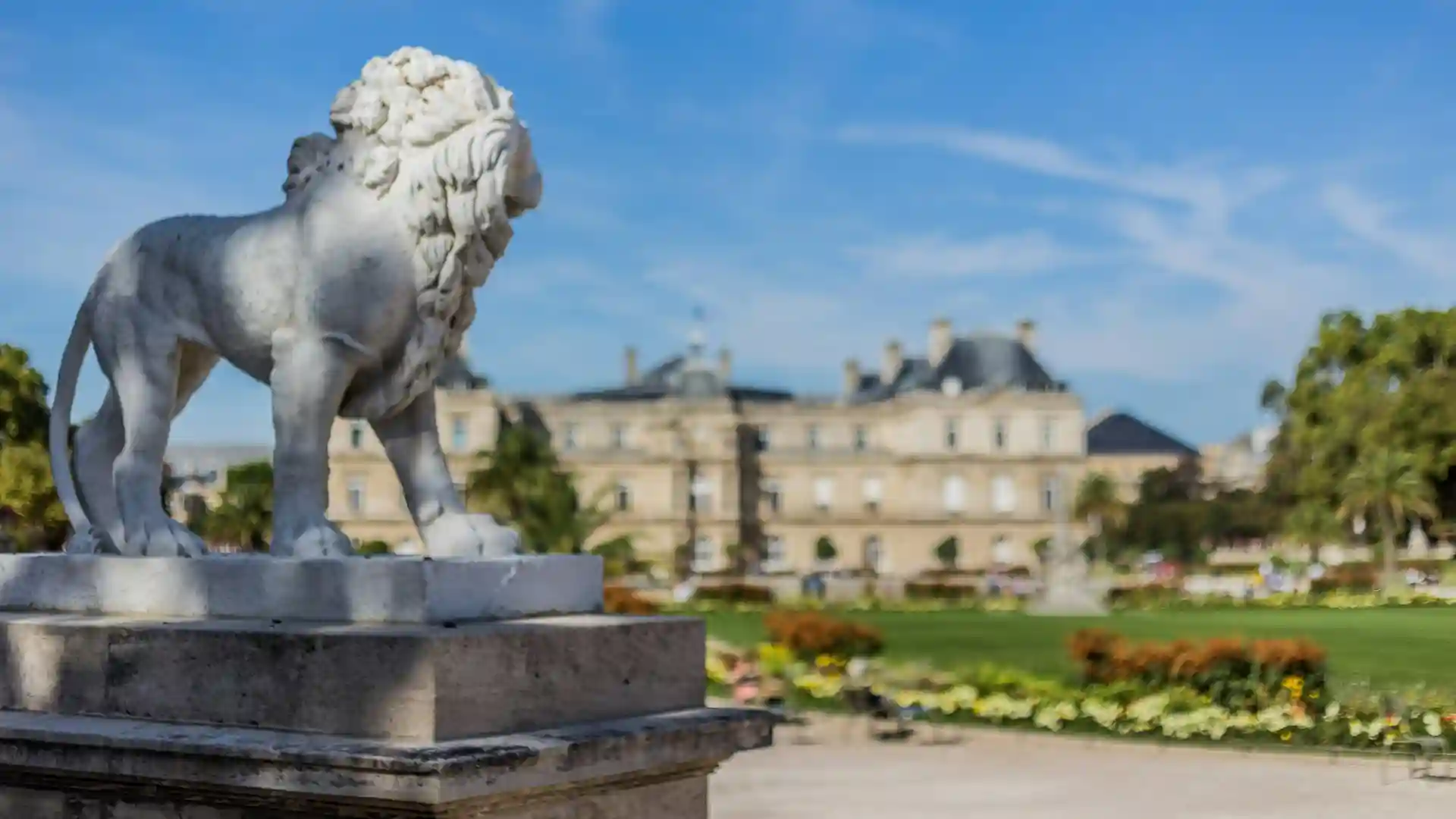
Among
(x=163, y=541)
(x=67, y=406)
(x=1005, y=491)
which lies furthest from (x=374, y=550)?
(x=1005, y=491)

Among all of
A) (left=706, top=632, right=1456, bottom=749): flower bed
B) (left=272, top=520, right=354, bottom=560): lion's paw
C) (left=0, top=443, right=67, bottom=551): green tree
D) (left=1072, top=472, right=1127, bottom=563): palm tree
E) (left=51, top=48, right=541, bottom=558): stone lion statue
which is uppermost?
(left=1072, top=472, right=1127, bottom=563): palm tree

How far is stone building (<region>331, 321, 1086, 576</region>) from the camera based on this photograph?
66.5m

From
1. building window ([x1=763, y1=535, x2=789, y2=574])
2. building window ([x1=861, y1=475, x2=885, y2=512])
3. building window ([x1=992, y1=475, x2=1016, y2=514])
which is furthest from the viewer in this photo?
building window ([x1=861, y1=475, x2=885, y2=512])

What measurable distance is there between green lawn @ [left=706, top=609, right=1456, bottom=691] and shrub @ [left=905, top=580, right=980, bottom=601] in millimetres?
4673

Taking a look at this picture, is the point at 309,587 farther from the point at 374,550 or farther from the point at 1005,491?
the point at 1005,491

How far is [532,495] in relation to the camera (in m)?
35.2

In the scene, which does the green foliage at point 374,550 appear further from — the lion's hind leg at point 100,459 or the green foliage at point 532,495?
the green foliage at point 532,495

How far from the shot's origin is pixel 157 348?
13.7ft

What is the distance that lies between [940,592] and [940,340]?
3428cm

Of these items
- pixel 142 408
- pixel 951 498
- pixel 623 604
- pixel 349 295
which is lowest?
pixel 623 604

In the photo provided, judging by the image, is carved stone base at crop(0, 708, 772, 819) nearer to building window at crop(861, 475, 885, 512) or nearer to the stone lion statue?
the stone lion statue

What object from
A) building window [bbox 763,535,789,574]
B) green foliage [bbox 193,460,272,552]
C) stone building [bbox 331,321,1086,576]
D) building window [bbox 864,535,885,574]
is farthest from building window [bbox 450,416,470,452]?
building window [bbox 864,535,885,574]

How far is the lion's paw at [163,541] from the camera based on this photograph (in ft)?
13.2

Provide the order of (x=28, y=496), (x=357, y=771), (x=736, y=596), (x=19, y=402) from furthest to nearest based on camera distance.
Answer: (x=736, y=596)
(x=19, y=402)
(x=28, y=496)
(x=357, y=771)
